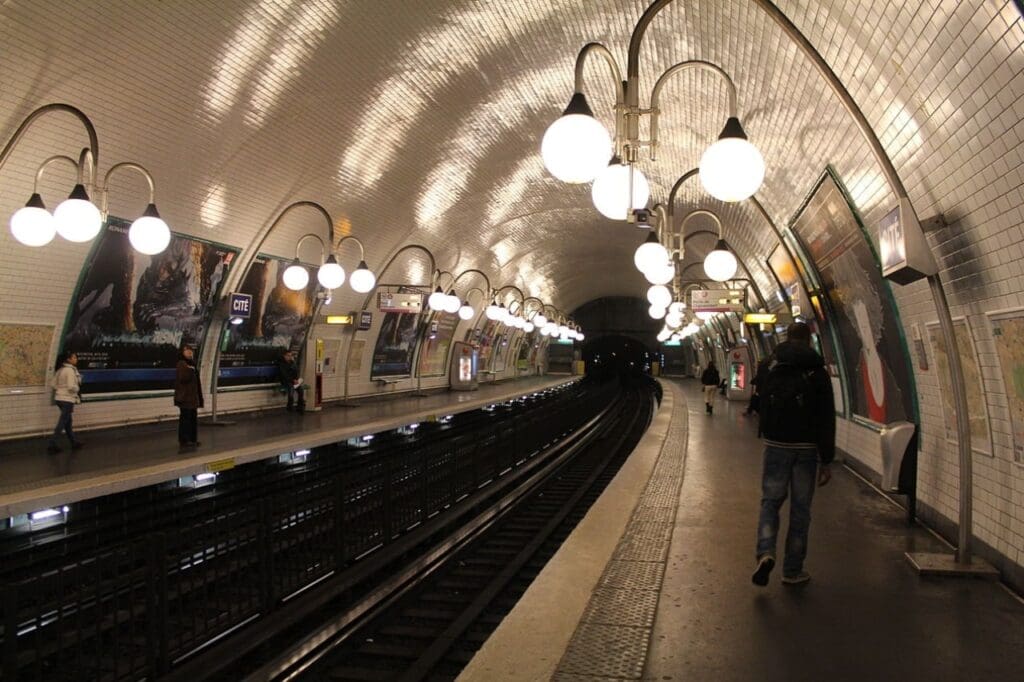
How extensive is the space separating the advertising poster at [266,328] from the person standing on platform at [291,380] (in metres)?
0.23

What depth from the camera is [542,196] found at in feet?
62.8

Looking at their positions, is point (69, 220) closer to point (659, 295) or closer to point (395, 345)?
point (659, 295)

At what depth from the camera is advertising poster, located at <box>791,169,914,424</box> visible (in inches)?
298

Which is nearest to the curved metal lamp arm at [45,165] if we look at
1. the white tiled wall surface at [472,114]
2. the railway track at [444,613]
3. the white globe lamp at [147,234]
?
the white tiled wall surface at [472,114]

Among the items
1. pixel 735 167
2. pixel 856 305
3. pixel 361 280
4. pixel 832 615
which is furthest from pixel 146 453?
pixel 856 305

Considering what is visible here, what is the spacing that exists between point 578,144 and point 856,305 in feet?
21.0

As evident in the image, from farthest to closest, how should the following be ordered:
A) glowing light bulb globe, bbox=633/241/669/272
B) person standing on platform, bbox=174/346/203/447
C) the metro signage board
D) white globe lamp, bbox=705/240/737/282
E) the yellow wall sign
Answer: the metro signage board < person standing on platform, bbox=174/346/203/447 < the yellow wall sign < white globe lamp, bbox=705/240/737/282 < glowing light bulb globe, bbox=633/241/669/272

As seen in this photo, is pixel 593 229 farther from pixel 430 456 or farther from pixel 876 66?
pixel 876 66

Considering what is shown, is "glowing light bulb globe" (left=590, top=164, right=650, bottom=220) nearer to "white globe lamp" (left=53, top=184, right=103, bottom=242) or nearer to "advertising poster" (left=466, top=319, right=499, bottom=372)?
"white globe lamp" (left=53, top=184, right=103, bottom=242)

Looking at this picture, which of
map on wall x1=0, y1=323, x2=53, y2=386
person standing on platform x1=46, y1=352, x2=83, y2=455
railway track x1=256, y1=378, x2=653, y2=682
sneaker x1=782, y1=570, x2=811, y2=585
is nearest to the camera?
sneaker x1=782, y1=570, x2=811, y2=585

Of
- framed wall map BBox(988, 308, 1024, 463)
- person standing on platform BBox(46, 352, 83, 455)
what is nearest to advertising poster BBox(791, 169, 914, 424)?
framed wall map BBox(988, 308, 1024, 463)

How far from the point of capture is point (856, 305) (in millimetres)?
8750

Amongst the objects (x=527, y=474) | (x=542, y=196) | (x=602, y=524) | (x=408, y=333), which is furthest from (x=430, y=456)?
(x=408, y=333)

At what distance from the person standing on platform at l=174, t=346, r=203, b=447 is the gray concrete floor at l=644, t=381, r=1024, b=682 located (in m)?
7.26
